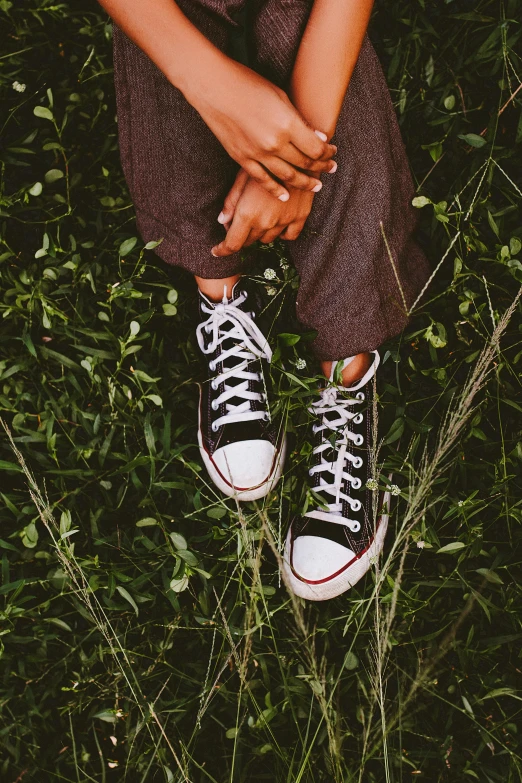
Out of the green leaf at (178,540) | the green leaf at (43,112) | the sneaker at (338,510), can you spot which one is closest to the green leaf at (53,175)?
the green leaf at (43,112)

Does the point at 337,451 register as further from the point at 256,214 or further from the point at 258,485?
the point at 256,214

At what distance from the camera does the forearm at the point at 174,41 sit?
117 centimetres

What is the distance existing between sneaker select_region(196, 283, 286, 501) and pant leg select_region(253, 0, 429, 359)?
24 cm

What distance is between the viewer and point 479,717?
169 cm

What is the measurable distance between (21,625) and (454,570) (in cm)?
130

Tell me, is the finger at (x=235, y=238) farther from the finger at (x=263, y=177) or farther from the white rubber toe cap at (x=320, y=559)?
the white rubber toe cap at (x=320, y=559)

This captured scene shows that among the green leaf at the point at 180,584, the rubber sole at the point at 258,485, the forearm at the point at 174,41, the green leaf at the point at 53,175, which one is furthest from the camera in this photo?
the green leaf at the point at 53,175

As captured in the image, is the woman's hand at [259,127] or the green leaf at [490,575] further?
the green leaf at [490,575]

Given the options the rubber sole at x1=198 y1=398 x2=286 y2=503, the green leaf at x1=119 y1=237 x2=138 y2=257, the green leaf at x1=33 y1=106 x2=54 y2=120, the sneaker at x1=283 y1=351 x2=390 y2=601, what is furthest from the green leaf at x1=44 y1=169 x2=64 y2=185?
the sneaker at x1=283 y1=351 x2=390 y2=601

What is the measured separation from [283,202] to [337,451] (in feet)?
2.41

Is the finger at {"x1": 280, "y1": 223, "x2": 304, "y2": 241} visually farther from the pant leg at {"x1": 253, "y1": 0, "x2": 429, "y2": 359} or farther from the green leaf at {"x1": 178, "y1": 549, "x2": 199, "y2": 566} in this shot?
the green leaf at {"x1": 178, "y1": 549, "x2": 199, "y2": 566}

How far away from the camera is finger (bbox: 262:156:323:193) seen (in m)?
1.23

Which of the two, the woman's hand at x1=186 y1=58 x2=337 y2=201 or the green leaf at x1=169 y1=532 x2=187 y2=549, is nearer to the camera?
the woman's hand at x1=186 y1=58 x2=337 y2=201

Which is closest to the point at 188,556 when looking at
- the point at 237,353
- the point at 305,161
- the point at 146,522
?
the point at 146,522
